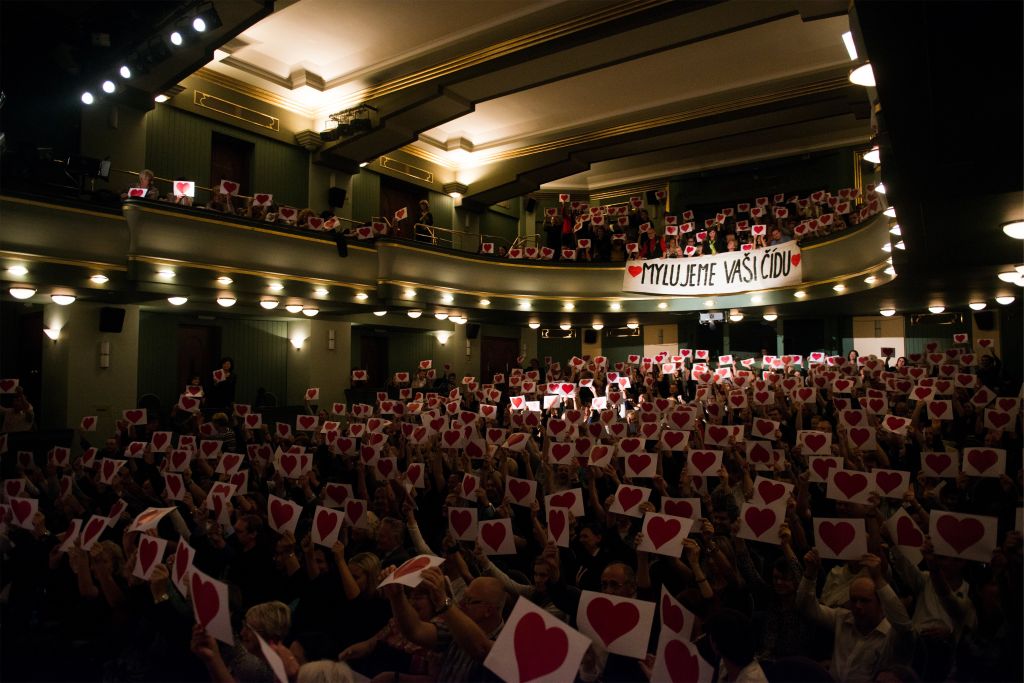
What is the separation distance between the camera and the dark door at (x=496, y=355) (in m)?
22.5

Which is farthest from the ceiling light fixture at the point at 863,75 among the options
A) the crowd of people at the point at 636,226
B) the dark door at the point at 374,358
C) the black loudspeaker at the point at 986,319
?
the dark door at the point at 374,358

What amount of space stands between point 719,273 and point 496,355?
367 inches

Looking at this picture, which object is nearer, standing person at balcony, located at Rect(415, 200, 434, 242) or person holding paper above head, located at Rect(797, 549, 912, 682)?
person holding paper above head, located at Rect(797, 549, 912, 682)

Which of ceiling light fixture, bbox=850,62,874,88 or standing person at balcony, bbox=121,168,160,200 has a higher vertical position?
standing person at balcony, bbox=121,168,160,200

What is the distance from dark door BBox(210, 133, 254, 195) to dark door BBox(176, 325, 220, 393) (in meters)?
3.55

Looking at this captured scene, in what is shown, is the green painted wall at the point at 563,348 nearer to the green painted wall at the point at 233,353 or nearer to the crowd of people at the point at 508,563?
the green painted wall at the point at 233,353

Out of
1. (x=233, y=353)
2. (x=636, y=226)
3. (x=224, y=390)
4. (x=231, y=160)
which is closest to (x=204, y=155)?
(x=231, y=160)

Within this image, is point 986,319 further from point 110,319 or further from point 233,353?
point 110,319

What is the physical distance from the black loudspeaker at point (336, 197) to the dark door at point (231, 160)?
77.8 inches

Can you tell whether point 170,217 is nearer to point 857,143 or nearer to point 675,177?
point 675,177

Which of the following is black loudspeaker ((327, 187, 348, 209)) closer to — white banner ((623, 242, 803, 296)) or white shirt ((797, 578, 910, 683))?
white banner ((623, 242, 803, 296))

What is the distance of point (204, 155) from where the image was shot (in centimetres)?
1537

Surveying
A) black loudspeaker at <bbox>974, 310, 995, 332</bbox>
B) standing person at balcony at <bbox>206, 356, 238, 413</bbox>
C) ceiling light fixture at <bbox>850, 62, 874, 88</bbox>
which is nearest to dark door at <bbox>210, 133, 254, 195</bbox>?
standing person at balcony at <bbox>206, 356, 238, 413</bbox>

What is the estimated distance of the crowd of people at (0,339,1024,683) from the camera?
3.21 metres
